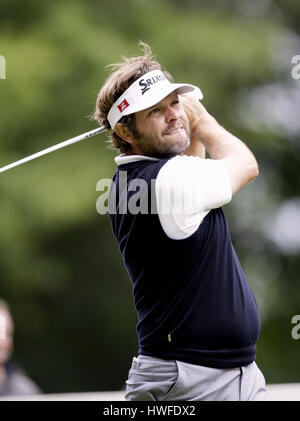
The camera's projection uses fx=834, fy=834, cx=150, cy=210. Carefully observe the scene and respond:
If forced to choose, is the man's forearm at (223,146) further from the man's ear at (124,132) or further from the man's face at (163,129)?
the man's ear at (124,132)

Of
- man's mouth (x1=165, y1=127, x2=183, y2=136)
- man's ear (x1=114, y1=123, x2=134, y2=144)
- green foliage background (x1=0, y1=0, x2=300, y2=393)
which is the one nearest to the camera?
man's mouth (x1=165, y1=127, x2=183, y2=136)

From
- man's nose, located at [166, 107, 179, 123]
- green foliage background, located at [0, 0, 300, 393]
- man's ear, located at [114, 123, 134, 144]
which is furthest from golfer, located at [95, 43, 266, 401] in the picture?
green foliage background, located at [0, 0, 300, 393]

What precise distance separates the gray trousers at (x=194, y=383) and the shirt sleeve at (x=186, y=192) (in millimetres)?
470

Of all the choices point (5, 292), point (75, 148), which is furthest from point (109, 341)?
point (75, 148)

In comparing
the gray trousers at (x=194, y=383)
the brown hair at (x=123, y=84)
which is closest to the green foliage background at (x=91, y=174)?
the brown hair at (x=123, y=84)

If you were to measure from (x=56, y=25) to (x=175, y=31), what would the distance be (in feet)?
4.21

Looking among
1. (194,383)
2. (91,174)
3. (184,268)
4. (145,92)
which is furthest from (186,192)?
(91,174)

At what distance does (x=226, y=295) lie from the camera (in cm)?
294

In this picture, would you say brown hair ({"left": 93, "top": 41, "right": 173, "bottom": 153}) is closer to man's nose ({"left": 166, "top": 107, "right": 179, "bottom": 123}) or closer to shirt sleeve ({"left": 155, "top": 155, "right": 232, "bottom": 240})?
man's nose ({"left": 166, "top": 107, "right": 179, "bottom": 123})

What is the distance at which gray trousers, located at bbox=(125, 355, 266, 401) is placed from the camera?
2.93 meters

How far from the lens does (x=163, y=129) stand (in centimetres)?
312

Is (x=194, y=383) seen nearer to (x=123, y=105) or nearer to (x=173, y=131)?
→ (x=173, y=131)

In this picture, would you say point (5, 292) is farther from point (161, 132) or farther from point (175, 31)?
point (161, 132)

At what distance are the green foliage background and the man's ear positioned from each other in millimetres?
5005
